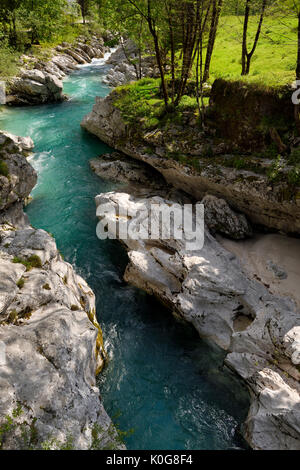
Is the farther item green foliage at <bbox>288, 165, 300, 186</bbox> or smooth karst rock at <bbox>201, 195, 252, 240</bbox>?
smooth karst rock at <bbox>201, 195, 252, 240</bbox>

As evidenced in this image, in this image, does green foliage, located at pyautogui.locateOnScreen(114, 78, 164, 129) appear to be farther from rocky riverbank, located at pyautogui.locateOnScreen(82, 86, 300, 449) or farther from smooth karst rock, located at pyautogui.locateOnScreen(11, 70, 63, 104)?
smooth karst rock, located at pyautogui.locateOnScreen(11, 70, 63, 104)

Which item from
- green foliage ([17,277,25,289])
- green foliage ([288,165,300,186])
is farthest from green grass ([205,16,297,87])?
green foliage ([17,277,25,289])

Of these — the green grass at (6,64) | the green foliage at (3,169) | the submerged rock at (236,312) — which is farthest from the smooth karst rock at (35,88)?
the submerged rock at (236,312)

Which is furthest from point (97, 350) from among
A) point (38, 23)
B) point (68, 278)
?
point (38, 23)

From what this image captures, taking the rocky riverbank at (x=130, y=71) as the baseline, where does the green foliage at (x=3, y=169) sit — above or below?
below

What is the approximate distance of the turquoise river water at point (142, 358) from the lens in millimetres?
9898

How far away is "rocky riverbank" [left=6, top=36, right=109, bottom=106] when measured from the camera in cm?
3419

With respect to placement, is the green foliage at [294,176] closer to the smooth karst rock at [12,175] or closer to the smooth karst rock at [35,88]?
the smooth karst rock at [12,175]

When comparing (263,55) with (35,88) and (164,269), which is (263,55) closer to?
(164,269)

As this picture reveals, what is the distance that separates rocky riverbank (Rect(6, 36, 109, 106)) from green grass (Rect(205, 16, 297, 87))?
20.1 meters

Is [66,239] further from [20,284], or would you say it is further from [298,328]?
[298,328]

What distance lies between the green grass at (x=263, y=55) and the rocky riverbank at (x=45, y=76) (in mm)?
20053

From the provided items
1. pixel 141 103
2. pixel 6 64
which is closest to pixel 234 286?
pixel 141 103

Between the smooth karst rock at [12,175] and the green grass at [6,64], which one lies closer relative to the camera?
the smooth karst rock at [12,175]
